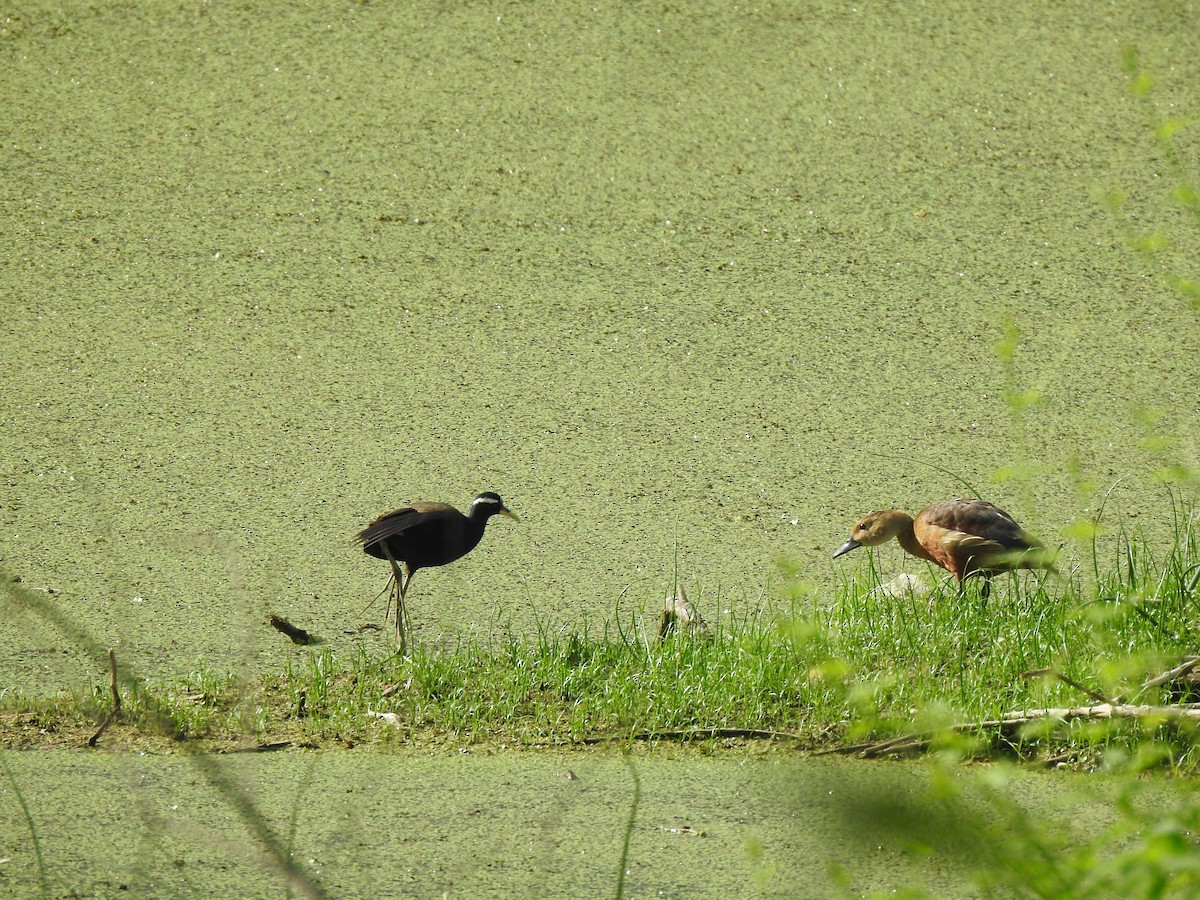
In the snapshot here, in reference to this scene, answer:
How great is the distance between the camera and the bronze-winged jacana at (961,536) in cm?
211

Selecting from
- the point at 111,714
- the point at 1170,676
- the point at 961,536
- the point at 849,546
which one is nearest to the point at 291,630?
the point at 111,714

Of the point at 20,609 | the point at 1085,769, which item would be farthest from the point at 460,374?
the point at 1085,769

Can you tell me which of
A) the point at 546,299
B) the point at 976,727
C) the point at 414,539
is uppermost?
the point at 546,299

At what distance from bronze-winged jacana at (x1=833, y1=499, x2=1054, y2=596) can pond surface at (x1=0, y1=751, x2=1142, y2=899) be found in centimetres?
50

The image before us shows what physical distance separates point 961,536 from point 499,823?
0.89 metres

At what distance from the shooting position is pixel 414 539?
2039 mm

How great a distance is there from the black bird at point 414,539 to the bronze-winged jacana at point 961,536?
58cm

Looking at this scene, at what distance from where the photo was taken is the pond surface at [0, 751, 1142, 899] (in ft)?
4.72

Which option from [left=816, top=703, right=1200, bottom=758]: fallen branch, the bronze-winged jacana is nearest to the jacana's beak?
the bronze-winged jacana

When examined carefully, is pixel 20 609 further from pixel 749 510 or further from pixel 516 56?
pixel 516 56

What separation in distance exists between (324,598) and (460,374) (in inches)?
27.0

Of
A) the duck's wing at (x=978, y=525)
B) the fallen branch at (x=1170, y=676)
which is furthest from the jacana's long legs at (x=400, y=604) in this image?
the fallen branch at (x=1170, y=676)

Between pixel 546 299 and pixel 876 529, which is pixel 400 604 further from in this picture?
pixel 546 299

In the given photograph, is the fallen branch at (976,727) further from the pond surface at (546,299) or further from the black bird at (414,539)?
the black bird at (414,539)
